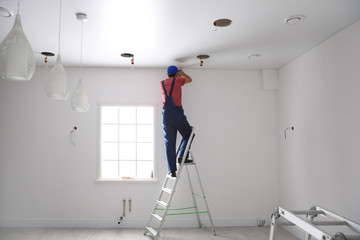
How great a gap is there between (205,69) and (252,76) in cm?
83

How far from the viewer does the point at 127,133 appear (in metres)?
5.26

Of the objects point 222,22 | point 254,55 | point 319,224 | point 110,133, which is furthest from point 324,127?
point 110,133

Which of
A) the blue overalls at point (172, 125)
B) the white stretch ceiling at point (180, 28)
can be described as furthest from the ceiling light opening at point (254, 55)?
the blue overalls at point (172, 125)

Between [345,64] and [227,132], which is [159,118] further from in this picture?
[345,64]

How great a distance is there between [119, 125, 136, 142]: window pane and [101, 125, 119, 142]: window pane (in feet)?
0.28

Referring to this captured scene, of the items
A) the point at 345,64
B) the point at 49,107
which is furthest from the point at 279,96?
the point at 49,107

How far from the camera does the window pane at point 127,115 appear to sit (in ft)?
17.3

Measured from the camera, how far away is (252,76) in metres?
5.25

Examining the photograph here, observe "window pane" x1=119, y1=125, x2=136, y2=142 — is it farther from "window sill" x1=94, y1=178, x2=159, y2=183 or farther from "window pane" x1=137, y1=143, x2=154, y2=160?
"window sill" x1=94, y1=178, x2=159, y2=183

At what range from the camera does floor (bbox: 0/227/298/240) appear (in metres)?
4.35

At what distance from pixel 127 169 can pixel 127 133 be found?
617 millimetres

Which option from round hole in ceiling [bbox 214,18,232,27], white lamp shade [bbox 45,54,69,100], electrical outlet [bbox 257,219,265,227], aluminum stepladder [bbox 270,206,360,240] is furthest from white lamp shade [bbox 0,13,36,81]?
electrical outlet [bbox 257,219,265,227]

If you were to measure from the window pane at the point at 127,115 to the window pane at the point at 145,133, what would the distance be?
0.57ft

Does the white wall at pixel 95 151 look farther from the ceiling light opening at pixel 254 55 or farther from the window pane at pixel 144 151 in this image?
the ceiling light opening at pixel 254 55
